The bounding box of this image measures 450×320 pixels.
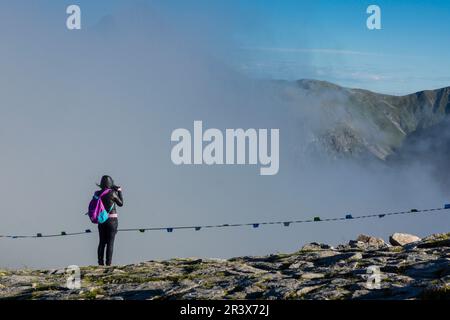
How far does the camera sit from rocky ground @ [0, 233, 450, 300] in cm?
1560

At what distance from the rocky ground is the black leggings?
2.05 metres

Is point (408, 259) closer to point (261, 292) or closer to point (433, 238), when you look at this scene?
point (261, 292)

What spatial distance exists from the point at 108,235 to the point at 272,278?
930 cm

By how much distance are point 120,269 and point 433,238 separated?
35.3 ft

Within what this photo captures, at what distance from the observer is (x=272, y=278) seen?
17.9m

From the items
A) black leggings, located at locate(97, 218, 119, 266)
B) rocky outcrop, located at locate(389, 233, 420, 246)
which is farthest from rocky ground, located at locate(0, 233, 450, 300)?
rocky outcrop, located at locate(389, 233, 420, 246)

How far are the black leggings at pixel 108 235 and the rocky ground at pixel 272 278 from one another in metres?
2.05

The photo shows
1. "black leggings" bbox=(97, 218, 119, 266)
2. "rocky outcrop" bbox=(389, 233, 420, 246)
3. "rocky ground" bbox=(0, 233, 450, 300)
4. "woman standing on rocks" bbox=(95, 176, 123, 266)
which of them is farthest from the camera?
"rocky outcrop" bbox=(389, 233, 420, 246)

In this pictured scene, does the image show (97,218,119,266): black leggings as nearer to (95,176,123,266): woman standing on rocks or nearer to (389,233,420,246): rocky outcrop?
(95,176,123,266): woman standing on rocks

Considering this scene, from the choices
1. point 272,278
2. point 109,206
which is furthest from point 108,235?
point 272,278

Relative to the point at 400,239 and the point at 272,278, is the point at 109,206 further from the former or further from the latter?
the point at 400,239

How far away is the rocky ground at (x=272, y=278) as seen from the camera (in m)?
15.6
